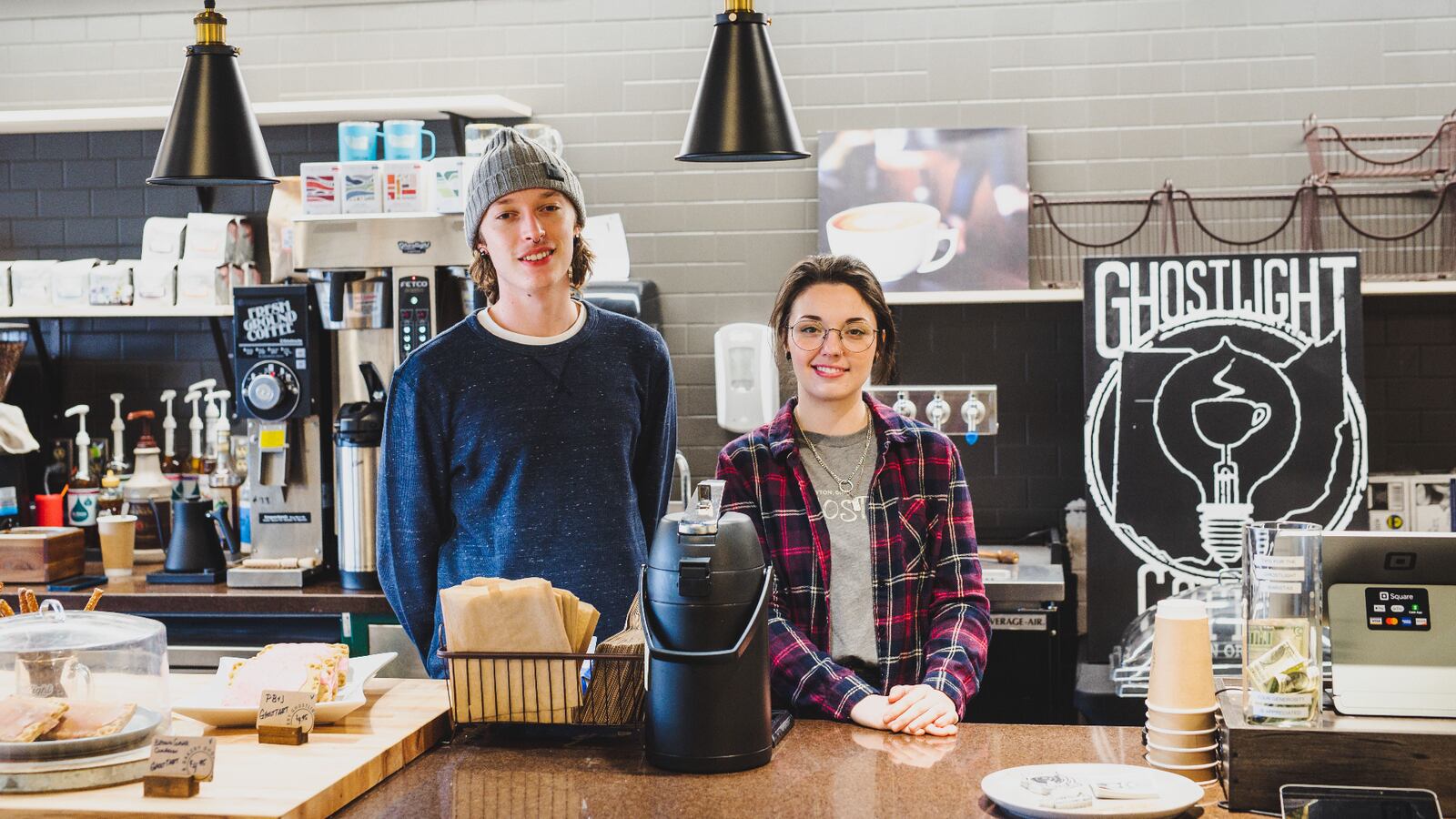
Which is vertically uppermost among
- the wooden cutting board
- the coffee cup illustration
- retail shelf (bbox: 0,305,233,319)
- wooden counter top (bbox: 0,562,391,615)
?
the coffee cup illustration

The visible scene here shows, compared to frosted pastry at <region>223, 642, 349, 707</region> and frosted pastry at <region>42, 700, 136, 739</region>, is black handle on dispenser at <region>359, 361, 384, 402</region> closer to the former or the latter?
frosted pastry at <region>223, 642, 349, 707</region>

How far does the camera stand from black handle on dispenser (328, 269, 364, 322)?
4004 mm

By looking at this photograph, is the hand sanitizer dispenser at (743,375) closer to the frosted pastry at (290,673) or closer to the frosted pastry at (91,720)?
the frosted pastry at (290,673)

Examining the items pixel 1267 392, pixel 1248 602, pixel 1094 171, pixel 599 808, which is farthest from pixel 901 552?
pixel 1094 171

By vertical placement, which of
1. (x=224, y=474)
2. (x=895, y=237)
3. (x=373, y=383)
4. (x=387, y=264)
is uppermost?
(x=895, y=237)

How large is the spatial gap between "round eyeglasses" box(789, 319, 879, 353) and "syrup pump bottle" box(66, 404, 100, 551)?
9.65ft

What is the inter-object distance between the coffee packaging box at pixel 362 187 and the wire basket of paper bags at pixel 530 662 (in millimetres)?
2322

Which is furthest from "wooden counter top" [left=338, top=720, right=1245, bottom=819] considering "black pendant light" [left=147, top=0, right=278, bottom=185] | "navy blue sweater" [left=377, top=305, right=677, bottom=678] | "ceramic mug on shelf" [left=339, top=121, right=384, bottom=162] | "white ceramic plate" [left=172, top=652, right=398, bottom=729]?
"ceramic mug on shelf" [left=339, top=121, right=384, bottom=162]

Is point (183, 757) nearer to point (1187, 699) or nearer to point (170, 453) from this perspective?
point (1187, 699)

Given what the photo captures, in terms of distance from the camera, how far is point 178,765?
1.63m

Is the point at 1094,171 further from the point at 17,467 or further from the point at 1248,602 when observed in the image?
the point at 17,467

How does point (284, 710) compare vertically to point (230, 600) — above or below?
above

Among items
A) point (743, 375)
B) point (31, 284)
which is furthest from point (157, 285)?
point (743, 375)

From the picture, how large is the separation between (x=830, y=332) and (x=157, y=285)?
3048 millimetres
